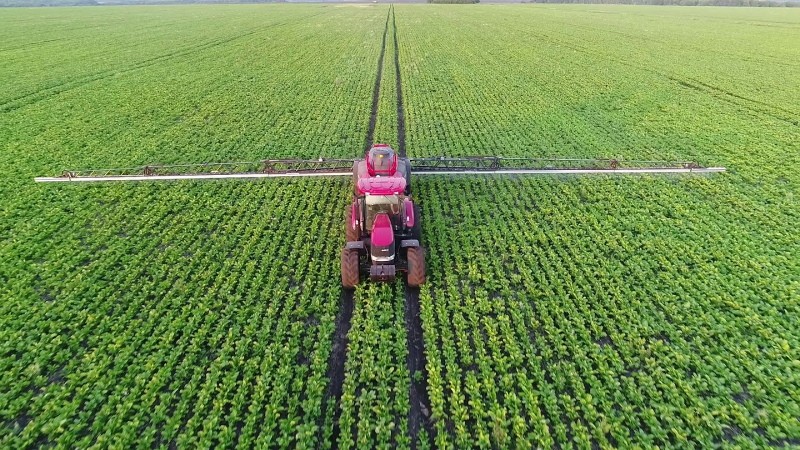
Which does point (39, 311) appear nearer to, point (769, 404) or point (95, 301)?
point (95, 301)

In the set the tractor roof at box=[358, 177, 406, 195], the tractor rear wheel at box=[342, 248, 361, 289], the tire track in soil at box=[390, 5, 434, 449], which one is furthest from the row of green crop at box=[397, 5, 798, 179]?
the tire track in soil at box=[390, 5, 434, 449]

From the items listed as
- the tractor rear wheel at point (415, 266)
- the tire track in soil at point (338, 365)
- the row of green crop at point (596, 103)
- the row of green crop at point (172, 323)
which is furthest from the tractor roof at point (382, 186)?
the row of green crop at point (596, 103)

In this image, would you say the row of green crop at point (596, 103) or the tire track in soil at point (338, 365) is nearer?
the tire track in soil at point (338, 365)

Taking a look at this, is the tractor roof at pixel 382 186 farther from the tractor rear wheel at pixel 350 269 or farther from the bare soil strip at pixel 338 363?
the bare soil strip at pixel 338 363

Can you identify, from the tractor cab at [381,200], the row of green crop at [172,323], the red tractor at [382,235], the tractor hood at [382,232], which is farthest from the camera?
the tractor cab at [381,200]

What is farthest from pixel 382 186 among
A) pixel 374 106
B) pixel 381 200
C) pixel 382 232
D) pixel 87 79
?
pixel 87 79

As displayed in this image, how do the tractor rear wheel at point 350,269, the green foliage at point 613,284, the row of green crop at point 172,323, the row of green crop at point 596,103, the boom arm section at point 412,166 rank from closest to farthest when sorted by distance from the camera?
the row of green crop at point 172,323 < the green foliage at point 613,284 < the tractor rear wheel at point 350,269 < the boom arm section at point 412,166 < the row of green crop at point 596,103

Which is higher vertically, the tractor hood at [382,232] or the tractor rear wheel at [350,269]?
the tractor hood at [382,232]

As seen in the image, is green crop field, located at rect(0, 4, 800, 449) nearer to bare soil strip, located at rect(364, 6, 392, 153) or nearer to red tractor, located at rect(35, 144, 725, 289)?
bare soil strip, located at rect(364, 6, 392, 153)

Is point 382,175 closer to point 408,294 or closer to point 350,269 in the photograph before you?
point 350,269

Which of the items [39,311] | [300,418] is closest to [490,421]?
[300,418]
